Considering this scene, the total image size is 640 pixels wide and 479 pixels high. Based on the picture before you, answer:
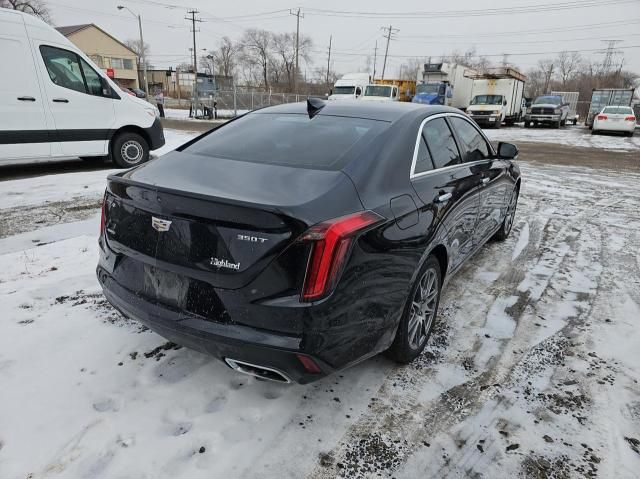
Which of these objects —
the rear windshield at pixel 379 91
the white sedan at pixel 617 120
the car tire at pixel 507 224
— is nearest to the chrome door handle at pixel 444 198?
the car tire at pixel 507 224

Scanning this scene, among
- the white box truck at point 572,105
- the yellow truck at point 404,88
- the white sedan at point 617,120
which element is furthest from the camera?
the white box truck at point 572,105

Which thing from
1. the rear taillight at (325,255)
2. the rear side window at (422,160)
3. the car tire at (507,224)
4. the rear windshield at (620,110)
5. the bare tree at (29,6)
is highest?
the bare tree at (29,6)

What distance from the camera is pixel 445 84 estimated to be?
28.4 m

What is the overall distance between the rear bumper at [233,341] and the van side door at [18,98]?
637cm

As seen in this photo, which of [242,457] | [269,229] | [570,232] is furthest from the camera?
[570,232]

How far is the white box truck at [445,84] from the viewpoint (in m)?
27.9

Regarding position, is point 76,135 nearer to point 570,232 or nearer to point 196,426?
point 196,426

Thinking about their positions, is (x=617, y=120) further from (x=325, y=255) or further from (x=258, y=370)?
(x=258, y=370)

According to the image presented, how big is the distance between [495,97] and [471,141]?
2734 cm

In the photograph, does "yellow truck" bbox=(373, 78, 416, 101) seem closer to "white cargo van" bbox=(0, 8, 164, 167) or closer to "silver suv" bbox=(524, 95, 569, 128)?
"silver suv" bbox=(524, 95, 569, 128)

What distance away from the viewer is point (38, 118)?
7.18m

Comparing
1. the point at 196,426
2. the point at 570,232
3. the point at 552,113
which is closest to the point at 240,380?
the point at 196,426

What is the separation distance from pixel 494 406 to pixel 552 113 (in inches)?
1235

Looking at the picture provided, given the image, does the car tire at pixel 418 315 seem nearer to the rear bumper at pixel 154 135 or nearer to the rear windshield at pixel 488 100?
the rear bumper at pixel 154 135
